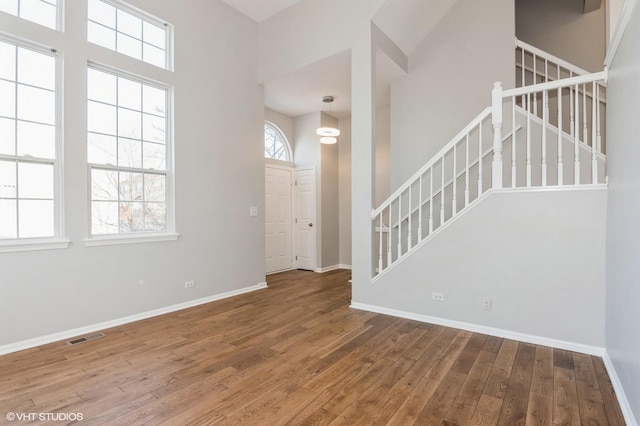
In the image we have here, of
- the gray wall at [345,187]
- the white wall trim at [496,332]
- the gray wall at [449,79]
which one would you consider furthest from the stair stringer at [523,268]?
the gray wall at [345,187]

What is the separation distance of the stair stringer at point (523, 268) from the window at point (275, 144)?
3.89 m

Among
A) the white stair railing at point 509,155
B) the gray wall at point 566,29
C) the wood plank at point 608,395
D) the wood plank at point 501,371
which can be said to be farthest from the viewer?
the gray wall at point 566,29

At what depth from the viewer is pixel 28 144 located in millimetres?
2951

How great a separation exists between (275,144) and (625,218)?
559 centimetres

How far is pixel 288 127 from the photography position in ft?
22.3

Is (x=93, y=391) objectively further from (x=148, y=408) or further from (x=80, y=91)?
(x=80, y=91)

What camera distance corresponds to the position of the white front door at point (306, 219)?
666 centimetres

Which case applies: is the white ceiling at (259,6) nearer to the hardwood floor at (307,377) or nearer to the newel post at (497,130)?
the newel post at (497,130)

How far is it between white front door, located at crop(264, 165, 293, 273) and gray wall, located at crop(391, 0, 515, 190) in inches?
96.2

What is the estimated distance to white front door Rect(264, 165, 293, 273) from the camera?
6.37 meters

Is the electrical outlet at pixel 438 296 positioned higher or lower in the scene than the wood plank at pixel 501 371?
higher

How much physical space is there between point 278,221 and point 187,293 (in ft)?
8.97

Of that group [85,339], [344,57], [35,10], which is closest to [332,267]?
[344,57]

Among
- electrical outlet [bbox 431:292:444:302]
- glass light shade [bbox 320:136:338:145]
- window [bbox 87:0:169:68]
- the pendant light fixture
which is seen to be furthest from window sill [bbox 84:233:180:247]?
electrical outlet [bbox 431:292:444:302]
